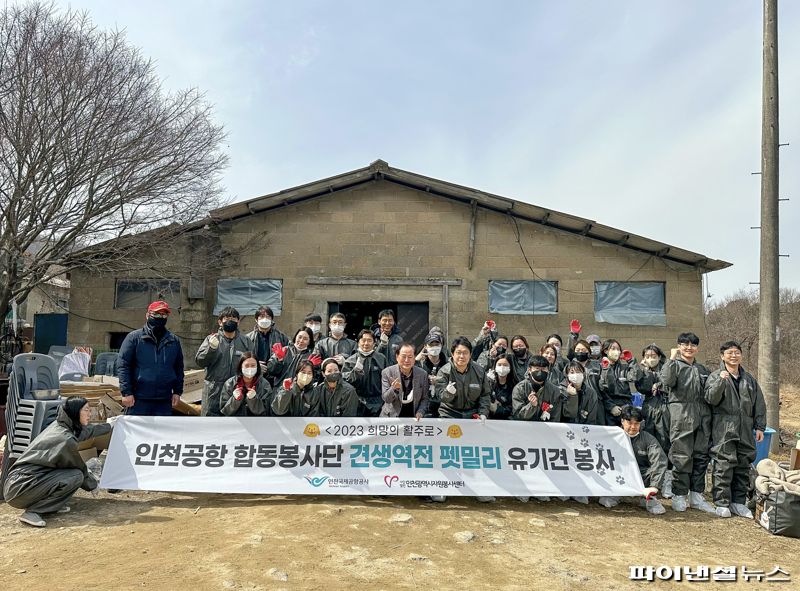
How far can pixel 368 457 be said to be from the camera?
5273 mm

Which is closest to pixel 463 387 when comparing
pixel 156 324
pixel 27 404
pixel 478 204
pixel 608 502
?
pixel 608 502

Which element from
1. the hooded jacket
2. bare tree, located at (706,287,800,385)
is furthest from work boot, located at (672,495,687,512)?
bare tree, located at (706,287,800,385)

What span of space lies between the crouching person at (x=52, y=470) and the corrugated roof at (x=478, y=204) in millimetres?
6941

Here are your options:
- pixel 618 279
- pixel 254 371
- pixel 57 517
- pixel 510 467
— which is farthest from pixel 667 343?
A: pixel 57 517

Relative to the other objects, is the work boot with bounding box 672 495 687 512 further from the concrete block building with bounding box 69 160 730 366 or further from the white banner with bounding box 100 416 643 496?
the concrete block building with bounding box 69 160 730 366

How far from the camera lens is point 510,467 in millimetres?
5332

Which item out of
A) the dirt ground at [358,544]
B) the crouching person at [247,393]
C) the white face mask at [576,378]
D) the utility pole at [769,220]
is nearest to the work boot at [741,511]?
the dirt ground at [358,544]

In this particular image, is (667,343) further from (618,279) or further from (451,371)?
(451,371)

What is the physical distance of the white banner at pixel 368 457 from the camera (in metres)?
5.14

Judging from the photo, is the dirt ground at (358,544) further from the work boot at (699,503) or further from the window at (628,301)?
the window at (628,301)

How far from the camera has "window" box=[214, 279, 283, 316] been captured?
11.3m

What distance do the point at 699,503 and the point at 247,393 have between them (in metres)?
4.75

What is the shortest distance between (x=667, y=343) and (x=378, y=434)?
7981 mm

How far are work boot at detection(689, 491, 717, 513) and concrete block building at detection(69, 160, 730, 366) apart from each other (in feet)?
18.9
